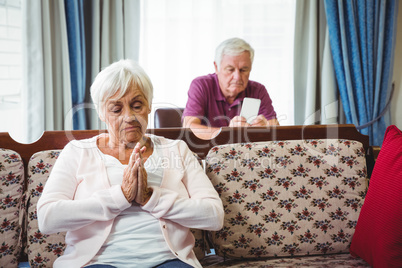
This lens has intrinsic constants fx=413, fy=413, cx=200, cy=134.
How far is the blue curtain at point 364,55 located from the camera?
3.16m

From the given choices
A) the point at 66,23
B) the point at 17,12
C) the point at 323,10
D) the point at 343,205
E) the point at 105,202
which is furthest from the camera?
the point at 323,10

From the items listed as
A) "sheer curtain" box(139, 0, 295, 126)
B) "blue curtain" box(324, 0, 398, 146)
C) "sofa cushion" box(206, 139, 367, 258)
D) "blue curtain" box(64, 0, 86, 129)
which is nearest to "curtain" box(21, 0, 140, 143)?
"blue curtain" box(64, 0, 86, 129)

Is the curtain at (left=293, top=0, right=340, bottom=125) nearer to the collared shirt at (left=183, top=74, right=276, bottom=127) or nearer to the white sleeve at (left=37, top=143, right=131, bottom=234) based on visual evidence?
the collared shirt at (left=183, top=74, right=276, bottom=127)

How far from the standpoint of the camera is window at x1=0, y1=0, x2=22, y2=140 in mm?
2670

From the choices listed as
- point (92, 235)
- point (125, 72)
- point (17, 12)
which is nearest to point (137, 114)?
point (125, 72)

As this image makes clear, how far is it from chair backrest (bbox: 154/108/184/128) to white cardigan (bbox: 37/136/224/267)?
983 mm

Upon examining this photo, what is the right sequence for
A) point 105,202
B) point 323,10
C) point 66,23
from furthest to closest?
point 323,10, point 66,23, point 105,202

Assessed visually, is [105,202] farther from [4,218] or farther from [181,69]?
[181,69]

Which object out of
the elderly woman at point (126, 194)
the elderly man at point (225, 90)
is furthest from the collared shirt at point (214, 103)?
the elderly woman at point (126, 194)

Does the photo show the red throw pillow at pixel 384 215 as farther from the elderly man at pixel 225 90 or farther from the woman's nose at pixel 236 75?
the woman's nose at pixel 236 75

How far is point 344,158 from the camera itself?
5.74 ft

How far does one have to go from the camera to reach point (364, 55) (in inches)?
126

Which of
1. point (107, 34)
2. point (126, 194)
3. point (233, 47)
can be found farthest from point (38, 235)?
point (107, 34)

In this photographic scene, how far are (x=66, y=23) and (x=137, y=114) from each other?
5.58 feet
